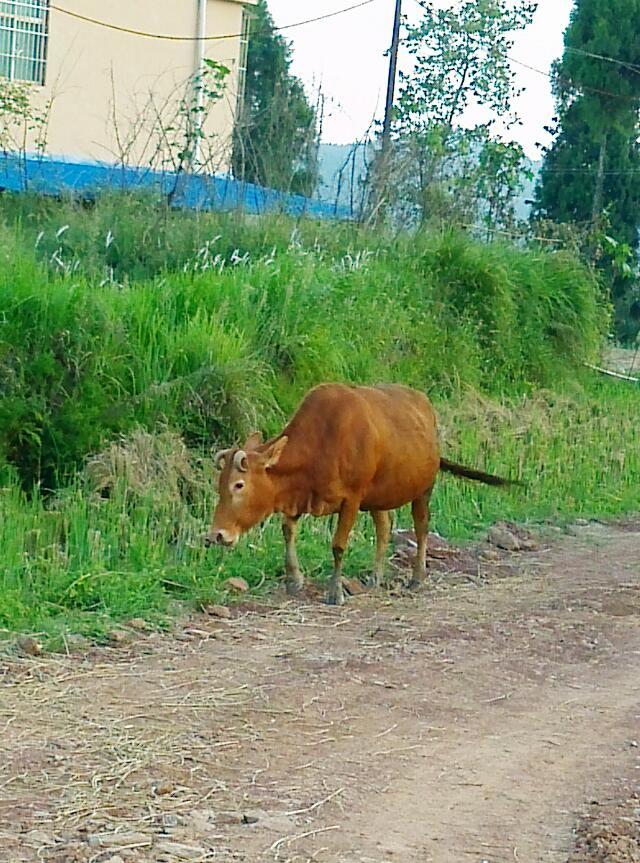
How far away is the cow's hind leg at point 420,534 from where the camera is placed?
31.6 feet

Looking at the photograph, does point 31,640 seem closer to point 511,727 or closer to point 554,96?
point 511,727

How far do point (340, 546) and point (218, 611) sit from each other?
3.26ft

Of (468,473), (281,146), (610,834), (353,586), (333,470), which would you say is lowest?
(353,586)

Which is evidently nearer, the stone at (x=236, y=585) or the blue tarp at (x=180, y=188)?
the stone at (x=236, y=585)

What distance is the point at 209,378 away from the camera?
1138cm

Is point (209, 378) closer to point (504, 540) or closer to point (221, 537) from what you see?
point (504, 540)

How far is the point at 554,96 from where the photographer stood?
3064 centimetres

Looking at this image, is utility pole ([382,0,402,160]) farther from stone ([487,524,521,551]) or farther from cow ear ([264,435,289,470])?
cow ear ([264,435,289,470])

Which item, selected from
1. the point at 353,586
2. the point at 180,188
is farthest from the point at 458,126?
the point at 353,586

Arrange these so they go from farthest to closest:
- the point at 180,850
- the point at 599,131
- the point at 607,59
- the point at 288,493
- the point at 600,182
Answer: the point at 600,182, the point at 599,131, the point at 607,59, the point at 288,493, the point at 180,850

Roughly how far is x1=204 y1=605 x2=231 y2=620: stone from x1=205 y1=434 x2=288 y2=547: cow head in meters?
0.38

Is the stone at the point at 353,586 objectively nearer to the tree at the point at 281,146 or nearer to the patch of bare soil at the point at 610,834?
the patch of bare soil at the point at 610,834

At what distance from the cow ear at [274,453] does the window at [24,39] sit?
50.4 ft

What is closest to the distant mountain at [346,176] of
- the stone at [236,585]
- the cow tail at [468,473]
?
the cow tail at [468,473]
